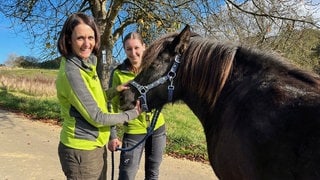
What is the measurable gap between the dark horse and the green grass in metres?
0.64

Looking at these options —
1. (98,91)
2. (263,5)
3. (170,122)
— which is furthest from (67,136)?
(263,5)

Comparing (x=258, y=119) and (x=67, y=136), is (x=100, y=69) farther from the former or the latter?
(x=258, y=119)

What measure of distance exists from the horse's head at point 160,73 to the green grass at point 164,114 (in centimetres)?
53

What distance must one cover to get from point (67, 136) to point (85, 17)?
934mm

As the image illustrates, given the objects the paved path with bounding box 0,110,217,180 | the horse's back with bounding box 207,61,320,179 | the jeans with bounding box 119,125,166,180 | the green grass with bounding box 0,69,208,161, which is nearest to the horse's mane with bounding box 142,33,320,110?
the horse's back with bounding box 207,61,320,179

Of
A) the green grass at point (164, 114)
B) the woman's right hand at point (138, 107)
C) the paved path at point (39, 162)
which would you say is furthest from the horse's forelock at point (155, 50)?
the paved path at point (39, 162)

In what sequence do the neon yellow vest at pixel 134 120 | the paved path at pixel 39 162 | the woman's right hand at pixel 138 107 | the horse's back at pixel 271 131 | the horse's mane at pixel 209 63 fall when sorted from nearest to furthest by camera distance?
the horse's back at pixel 271 131 < the horse's mane at pixel 209 63 < the woman's right hand at pixel 138 107 < the neon yellow vest at pixel 134 120 < the paved path at pixel 39 162

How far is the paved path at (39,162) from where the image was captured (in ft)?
19.9

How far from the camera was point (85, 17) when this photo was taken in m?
2.87

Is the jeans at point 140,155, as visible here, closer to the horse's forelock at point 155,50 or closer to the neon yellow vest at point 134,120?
the neon yellow vest at point 134,120

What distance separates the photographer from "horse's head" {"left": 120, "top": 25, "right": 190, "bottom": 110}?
2876 mm

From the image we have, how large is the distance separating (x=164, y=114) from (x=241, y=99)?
11.1 meters

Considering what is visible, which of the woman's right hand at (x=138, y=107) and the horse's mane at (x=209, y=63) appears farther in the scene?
the woman's right hand at (x=138, y=107)

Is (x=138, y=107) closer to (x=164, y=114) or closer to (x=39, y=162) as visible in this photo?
(x=39, y=162)
